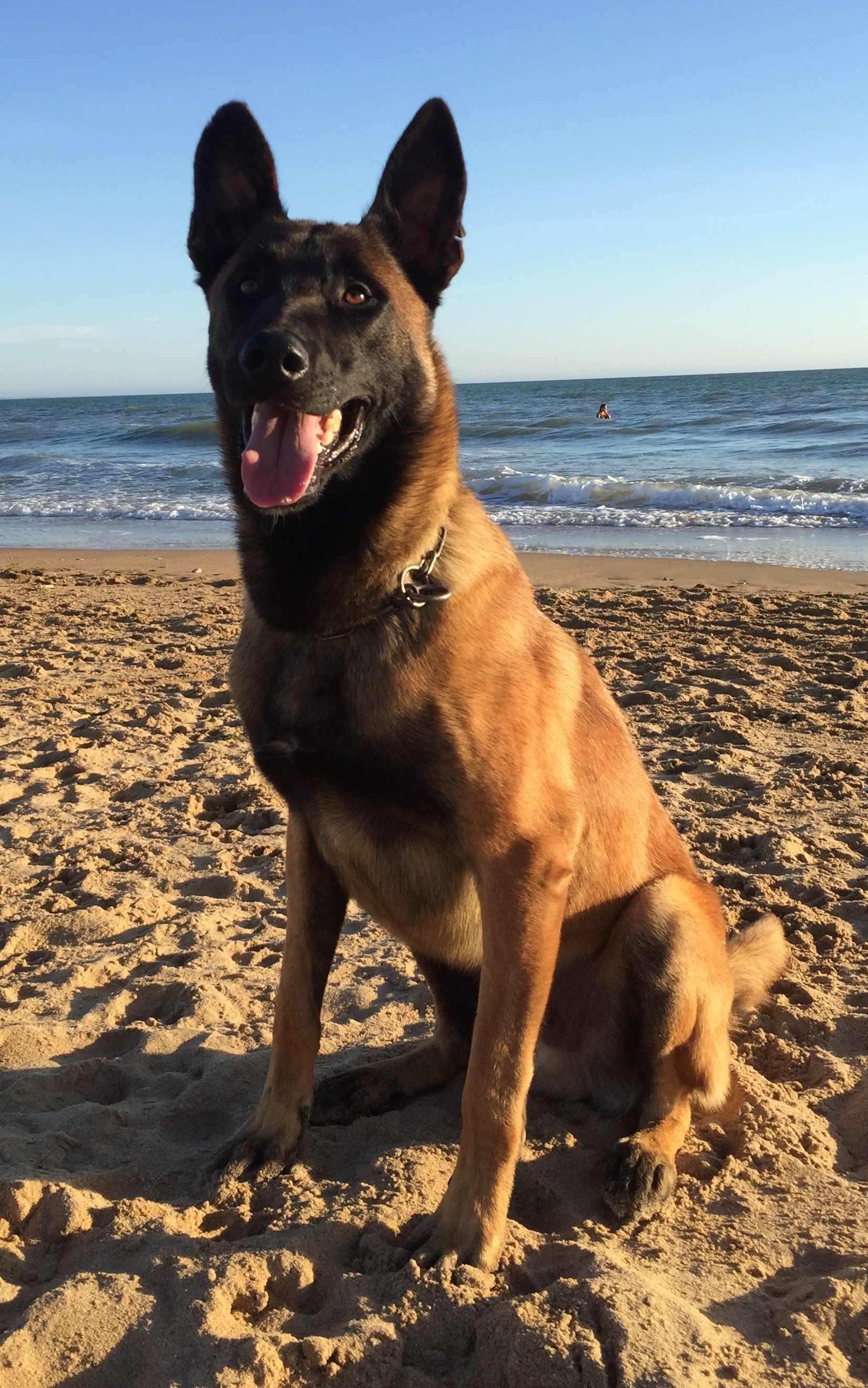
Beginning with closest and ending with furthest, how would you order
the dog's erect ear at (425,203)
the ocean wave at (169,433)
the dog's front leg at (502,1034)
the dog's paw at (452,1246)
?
the dog's paw at (452,1246) < the dog's front leg at (502,1034) < the dog's erect ear at (425,203) < the ocean wave at (169,433)

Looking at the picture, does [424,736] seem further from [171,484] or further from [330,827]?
[171,484]

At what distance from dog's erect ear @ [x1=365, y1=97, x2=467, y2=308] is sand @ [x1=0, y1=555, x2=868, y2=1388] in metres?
2.16

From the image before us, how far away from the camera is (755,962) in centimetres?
303

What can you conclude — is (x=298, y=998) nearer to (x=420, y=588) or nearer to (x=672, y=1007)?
(x=672, y=1007)

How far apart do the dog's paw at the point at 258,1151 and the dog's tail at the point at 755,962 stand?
4.24ft

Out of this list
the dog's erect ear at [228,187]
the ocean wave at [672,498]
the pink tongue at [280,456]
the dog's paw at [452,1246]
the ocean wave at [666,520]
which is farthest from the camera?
the ocean wave at [672,498]

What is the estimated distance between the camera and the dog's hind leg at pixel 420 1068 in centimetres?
273

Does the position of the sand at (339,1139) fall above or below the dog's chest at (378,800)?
below

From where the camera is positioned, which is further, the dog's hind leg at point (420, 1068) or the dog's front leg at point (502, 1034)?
the dog's hind leg at point (420, 1068)

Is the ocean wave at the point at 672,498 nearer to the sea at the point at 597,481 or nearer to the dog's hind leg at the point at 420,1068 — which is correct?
the sea at the point at 597,481

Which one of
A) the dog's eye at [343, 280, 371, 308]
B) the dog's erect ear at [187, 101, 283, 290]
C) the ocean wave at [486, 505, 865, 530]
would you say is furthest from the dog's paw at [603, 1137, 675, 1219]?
the ocean wave at [486, 505, 865, 530]

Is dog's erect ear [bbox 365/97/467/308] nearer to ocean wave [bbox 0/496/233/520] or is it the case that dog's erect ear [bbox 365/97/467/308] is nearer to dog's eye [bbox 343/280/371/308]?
dog's eye [bbox 343/280/371/308]

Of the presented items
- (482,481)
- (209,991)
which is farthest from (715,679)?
(482,481)

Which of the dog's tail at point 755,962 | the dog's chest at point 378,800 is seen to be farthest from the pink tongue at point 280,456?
the dog's tail at point 755,962
